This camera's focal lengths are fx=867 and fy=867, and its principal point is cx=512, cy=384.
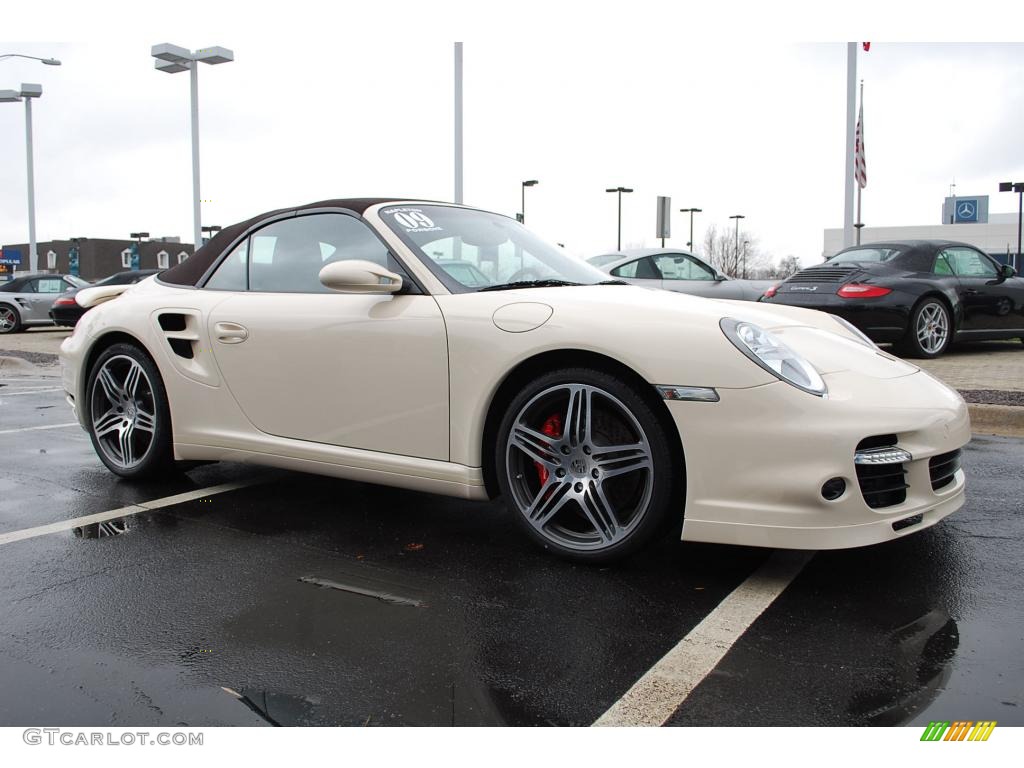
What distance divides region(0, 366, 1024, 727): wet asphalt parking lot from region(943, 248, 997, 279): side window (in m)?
6.89

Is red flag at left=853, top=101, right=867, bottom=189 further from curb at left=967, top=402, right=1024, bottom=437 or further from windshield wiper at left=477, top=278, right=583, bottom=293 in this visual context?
windshield wiper at left=477, top=278, right=583, bottom=293

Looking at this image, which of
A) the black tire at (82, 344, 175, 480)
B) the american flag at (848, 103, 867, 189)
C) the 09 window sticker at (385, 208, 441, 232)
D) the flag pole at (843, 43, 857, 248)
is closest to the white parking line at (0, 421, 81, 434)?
the black tire at (82, 344, 175, 480)

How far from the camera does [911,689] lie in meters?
2.22

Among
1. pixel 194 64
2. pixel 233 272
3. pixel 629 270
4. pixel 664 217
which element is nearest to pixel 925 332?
pixel 629 270

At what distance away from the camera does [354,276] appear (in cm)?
335

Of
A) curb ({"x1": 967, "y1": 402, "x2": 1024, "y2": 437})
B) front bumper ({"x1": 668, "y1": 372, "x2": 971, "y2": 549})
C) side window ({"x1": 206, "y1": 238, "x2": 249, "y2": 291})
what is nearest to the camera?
front bumper ({"x1": 668, "y1": 372, "x2": 971, "y2": 549})

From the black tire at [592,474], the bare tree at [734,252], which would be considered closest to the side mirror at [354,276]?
the black tire at [592,474]

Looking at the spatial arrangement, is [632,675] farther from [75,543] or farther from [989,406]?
[989,406]

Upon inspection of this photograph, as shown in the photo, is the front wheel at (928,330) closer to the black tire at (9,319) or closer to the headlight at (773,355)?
the headlight at (773,355)

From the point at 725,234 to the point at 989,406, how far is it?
68.4m

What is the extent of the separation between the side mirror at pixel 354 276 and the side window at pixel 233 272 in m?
1.01

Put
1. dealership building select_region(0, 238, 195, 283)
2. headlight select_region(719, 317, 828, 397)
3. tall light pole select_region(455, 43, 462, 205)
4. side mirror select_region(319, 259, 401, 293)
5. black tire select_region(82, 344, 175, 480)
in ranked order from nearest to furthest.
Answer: headlight select_region(719, 317, 828, 397)
side mirror select_region(319, 259, 401, 293)
black tire select_region(82, 344, 175, 480)
tall light pole select_region(455, 43, 462, 205)
dealership building select_region(0, 238, 195, 283)

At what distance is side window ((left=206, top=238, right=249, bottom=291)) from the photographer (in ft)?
13.9
